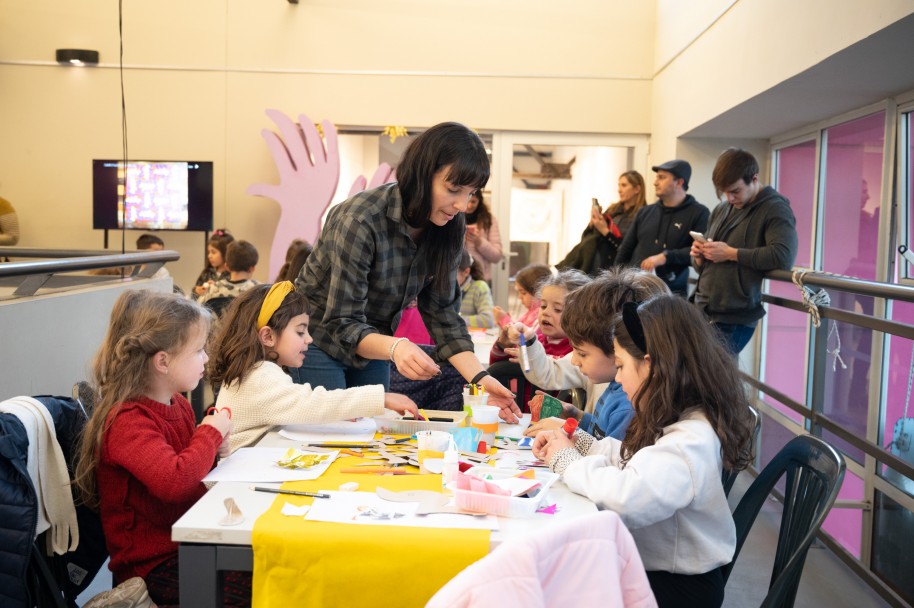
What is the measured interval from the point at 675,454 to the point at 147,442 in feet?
3.57

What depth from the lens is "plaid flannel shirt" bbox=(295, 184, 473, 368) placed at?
2439mm

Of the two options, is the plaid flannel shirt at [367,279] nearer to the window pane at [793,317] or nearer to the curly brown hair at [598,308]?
the curly brown hair at [598,308]

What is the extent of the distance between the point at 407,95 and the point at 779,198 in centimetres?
394

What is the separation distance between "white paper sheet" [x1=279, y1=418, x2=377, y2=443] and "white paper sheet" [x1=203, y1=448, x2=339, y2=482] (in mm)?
156

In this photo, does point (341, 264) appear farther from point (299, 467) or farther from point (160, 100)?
point (160, 100)

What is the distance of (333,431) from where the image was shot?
7.36 ft

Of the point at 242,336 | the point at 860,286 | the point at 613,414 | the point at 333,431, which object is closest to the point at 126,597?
the point at 333,431

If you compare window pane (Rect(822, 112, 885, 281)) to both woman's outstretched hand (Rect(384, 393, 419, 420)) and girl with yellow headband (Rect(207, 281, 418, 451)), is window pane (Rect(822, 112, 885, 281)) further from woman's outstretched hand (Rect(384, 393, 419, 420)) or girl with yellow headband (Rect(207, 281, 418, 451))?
girl with yellow headband (Rect(207, 281, 418, 451))

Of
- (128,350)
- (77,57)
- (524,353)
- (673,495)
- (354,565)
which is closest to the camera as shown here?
(354,565)

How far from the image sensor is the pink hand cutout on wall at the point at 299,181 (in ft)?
23.1

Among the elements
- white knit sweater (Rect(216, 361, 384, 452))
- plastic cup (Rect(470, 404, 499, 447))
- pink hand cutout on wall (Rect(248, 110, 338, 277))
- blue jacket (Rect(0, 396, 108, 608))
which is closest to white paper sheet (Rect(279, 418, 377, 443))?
white knit sweater (Rect(216, 361, 384, 452))

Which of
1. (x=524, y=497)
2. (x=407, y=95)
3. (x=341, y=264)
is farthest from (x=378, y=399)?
(x=407, y=95)

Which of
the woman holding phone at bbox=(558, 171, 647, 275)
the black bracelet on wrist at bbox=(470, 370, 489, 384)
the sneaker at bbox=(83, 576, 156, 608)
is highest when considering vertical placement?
the woman holding phone at bbox=(558, 171, 647, 275)

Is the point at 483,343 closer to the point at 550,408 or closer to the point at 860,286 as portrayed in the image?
the point at 550,408
